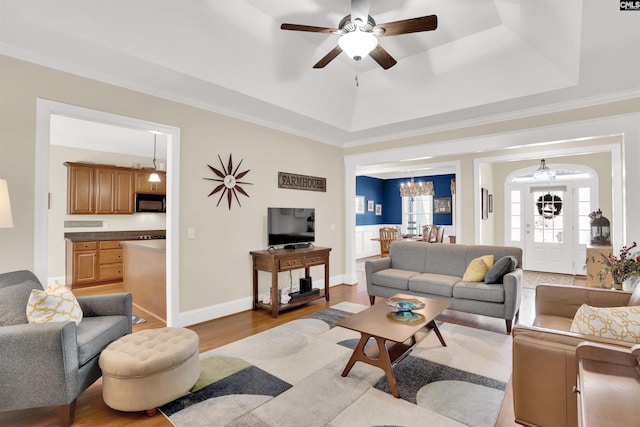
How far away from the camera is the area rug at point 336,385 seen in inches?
79.4

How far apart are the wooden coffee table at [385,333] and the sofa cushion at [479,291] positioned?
0.85 meters

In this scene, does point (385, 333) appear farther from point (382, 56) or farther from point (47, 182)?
point (47, 182)

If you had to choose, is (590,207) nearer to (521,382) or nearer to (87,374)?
(521,382)

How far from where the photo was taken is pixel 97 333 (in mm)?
2182

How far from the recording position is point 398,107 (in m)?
4.48

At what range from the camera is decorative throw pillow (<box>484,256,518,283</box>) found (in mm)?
3486

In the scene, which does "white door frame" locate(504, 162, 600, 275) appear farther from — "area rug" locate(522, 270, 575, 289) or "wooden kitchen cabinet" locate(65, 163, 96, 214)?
"wooden kitchen cabinet" locate(65, 163, 96, 214)

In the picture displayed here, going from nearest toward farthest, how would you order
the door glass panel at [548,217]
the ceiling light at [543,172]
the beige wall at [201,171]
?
1. the beige wall at [201,171]
2. the ceiling light at [543,172]
3. the door glass panel at [548,217]

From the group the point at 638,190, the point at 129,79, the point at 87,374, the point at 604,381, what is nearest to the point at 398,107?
the point at 638,190

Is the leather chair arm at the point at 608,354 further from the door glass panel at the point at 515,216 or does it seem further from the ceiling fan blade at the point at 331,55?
the door glass panel at the point at 515,216

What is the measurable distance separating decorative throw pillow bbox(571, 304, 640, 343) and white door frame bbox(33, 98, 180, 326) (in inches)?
141

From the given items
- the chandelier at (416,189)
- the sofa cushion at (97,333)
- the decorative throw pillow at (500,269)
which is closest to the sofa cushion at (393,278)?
the decorative throw pillow at (500,269)

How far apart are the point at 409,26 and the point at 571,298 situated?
2578mm

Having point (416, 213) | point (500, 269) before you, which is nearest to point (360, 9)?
point (500, 269)
